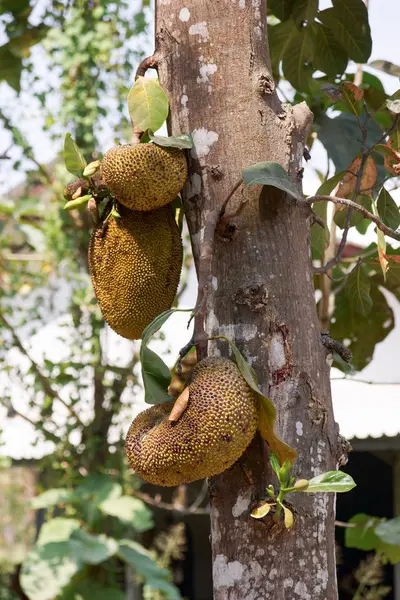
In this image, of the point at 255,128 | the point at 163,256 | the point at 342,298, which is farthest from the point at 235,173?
the point at 342,298

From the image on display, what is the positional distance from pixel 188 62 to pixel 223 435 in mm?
479

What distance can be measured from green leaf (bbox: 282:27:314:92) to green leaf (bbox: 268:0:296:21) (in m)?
0.10

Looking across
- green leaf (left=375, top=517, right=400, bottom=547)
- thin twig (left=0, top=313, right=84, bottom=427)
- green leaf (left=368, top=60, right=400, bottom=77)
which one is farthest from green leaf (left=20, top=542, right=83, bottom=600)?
green leaf (left=368, top=60, right=400, bottom=77)

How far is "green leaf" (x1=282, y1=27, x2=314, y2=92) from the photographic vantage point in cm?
166

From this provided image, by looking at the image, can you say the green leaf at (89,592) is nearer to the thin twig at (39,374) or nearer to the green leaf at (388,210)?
the thin twig at (39,374)

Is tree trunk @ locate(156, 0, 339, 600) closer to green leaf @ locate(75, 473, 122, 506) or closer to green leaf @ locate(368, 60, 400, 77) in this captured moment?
green leaf @ locate(368, 60, 400, 77)

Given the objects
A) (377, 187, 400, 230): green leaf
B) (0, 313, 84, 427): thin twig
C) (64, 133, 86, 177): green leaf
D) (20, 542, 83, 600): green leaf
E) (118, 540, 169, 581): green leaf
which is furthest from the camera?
(0, 313, 84, 427): thin twig

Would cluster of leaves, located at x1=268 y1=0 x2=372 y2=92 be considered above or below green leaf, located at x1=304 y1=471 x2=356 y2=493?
above

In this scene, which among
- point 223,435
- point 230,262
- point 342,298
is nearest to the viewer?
point 223,435

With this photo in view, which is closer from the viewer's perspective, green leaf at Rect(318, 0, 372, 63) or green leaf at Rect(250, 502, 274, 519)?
green leaf at Rect(250, 502, 274, 519)

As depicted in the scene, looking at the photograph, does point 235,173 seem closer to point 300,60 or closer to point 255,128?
point 255,128

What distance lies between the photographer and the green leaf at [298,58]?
1.66 meters

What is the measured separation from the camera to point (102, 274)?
3.66 ft

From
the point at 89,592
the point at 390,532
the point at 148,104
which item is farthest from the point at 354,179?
the point at 89,592
